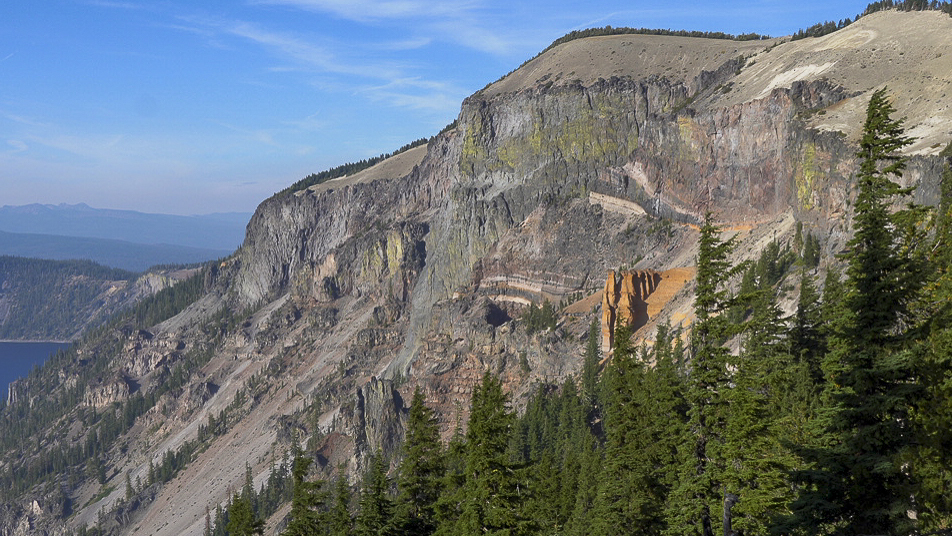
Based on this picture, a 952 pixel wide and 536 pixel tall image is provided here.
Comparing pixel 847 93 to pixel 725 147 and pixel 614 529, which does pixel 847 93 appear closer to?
pixel 725 147

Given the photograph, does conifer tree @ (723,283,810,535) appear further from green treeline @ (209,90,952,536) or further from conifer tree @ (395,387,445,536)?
conifer tree @ (395,387,445,536)

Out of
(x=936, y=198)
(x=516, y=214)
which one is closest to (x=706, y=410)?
(x=936, y=198)

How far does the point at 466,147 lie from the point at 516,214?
27.2 meters

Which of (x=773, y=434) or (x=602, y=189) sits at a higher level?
(x=602, y=189)

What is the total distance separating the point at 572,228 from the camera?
163m

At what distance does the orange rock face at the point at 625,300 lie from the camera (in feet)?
401

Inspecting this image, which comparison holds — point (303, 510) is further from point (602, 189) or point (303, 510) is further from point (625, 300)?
point (602, 189)

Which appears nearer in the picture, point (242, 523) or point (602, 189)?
point (242, 523)

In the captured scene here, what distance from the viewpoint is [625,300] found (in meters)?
123

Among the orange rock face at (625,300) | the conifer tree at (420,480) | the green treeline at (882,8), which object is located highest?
the green treeline at (882,8)

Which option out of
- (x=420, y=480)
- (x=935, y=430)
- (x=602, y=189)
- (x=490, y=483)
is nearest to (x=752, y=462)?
(x=935, y=430)

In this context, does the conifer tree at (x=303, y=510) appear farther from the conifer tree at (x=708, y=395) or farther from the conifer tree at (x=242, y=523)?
the conifer tree at (x=708, y=395)

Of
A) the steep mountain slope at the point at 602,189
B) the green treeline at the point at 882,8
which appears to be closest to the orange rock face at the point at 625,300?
the steep mountain slope at the point at 602,189

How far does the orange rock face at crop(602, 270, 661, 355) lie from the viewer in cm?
12238
